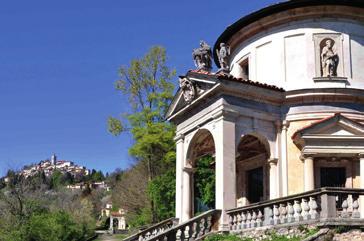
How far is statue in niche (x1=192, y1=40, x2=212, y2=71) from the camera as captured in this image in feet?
65.3

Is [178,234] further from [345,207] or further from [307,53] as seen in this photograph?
[307,53]

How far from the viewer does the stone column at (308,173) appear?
59.6ft

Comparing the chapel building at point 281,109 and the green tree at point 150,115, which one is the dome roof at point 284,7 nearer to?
the chapel building at point 281,109

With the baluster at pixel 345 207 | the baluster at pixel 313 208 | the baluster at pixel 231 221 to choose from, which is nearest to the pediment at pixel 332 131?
the baluster at pixel 231 221

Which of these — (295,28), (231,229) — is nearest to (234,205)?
(231,229)

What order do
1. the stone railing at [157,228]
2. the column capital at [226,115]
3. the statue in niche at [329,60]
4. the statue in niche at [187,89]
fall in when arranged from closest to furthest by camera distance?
the column capital at [226,115]
the statue in niche at [187,89]
the statue in niche at [329,60]
the stone railing at [157,228]

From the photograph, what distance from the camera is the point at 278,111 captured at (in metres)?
19.3

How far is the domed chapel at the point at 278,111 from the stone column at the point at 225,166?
0.11 ft

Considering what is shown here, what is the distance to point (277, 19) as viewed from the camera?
2058 centimetres

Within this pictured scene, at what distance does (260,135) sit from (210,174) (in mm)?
15768

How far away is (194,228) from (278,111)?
551 centimetres

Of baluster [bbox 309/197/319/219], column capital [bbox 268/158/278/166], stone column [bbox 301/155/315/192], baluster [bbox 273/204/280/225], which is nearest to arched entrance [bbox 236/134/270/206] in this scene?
column capital [bbox 268/158/278/166]

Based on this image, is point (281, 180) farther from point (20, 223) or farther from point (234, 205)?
point (20, 223)

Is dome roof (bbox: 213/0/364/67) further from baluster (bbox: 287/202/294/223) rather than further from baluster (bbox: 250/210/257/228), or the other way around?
baluster (bbox: 287/202/294/223)
